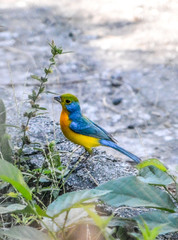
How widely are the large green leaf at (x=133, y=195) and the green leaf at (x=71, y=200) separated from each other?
0.15m

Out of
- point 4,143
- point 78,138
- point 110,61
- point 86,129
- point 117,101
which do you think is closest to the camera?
point 4,143

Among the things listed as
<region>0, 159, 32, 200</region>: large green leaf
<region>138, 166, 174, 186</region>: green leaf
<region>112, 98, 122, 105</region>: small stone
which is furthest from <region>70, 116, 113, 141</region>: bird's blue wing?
<region>112, 98, 122, 105</region>: small stone

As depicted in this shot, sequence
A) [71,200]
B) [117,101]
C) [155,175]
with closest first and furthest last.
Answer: [71,200] → [155,175] → [117,101]

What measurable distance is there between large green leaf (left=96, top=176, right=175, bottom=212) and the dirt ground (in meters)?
1.30

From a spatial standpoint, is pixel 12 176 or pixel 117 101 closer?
pixel 12 176

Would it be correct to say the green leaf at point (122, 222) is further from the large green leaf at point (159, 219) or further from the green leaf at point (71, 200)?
the green leaf at point (71, 200)

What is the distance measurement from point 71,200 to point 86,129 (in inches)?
49.7

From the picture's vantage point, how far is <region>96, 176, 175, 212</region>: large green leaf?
187 centimetres

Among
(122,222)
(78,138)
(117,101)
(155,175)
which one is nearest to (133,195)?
(122,222)

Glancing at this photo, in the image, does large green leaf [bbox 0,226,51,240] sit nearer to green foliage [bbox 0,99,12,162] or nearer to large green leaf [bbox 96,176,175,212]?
large green leaf [bbox 96,176,175,212]

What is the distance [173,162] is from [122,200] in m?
1.97

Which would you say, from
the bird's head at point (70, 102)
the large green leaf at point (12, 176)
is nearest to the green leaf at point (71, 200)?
the large green leaf at point (12, 176)

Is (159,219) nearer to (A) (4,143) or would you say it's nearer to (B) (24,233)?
(B) (24,233)

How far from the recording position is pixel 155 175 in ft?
6.89
